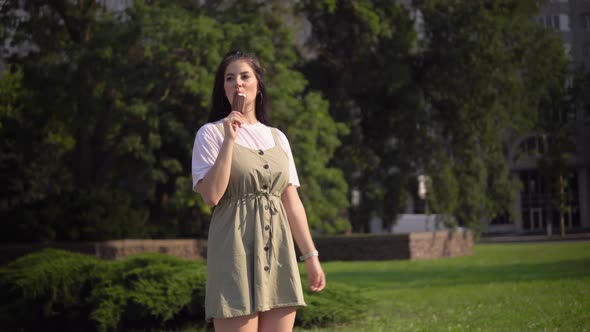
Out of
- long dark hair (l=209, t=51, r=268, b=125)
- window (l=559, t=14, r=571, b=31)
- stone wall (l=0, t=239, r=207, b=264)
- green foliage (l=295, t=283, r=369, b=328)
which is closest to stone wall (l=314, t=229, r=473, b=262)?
stone wall (l=0, t=239, r=207, b=264)

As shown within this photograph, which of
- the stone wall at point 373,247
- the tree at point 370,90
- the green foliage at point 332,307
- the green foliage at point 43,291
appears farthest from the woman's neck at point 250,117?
the stone wall at point 373,247

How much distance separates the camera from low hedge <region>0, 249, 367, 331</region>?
31.7 feet

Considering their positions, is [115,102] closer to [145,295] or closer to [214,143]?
[145,295]

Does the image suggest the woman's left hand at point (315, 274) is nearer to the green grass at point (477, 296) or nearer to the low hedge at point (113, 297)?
the green grass at point (477, 296)

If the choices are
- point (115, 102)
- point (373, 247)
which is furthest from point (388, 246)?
point (115, 102)

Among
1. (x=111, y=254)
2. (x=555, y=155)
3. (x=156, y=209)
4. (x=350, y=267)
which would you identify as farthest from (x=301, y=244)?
(x=555, y=155)

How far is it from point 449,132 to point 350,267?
26.3ft

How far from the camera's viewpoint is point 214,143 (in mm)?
3951

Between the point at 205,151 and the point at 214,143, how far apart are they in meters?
0.06

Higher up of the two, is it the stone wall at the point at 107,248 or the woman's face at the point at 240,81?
the woman's face at the point at 240,81

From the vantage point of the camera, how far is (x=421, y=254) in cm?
2964

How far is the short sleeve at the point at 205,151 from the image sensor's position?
3.90 metres

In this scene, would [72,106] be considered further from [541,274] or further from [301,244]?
[301,244]

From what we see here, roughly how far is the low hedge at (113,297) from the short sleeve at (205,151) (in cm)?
592
